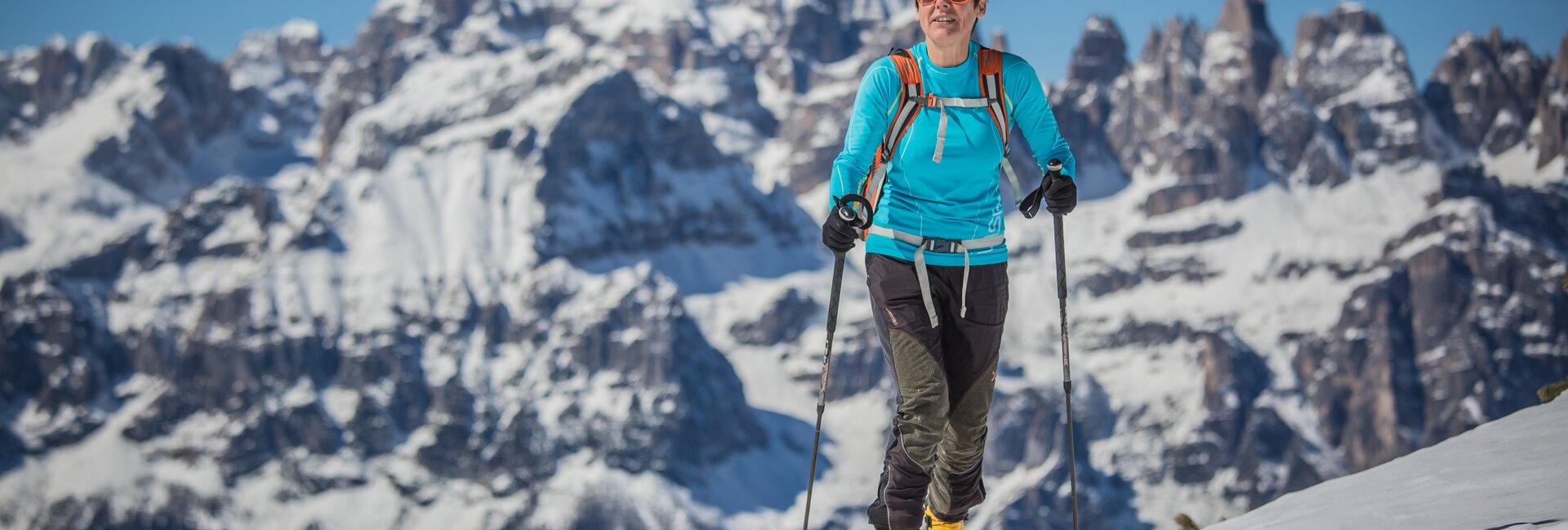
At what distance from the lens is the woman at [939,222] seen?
1205cm

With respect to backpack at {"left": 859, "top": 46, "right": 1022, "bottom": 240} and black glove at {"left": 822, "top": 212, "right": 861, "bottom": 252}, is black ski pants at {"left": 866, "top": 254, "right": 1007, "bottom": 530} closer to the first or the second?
black glove at {"left": 822, "top": 212, "right": 861, "bottom": 252}

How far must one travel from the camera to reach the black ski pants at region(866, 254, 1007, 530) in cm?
1209

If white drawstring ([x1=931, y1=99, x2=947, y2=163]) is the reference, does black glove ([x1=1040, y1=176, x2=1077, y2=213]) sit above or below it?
below

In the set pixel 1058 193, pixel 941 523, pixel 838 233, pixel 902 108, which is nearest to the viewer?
pixel 838 233

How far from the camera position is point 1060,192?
40.8ft

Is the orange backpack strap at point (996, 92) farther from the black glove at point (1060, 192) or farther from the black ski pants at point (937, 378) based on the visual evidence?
the black ski pants at point (937, 378)

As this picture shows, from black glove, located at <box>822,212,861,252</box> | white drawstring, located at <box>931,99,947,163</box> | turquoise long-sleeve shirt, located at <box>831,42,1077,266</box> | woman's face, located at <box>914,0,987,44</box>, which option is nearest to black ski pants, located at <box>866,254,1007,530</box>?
turquoise long-sleeve shirt, located at <box>831,42,1077,266</box>

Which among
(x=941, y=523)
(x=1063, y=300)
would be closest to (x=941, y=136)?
(x=1063, y=300)

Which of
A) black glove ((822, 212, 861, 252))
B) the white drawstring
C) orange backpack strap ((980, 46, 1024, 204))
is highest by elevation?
orange backpack strap ((980, 46, 1024, 204))

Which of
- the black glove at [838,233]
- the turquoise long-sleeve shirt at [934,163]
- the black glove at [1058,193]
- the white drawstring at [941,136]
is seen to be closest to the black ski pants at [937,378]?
the turquoise long-sleeve shirt at [934,163]

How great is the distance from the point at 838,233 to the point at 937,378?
1.47 m

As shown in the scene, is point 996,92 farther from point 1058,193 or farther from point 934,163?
point 1058,193

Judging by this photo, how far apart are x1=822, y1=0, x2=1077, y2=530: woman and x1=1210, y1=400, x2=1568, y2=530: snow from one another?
110 inches

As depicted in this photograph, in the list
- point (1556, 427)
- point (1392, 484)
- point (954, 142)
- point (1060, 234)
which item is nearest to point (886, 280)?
point (954, 142)
